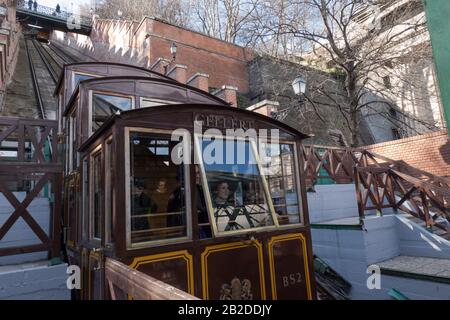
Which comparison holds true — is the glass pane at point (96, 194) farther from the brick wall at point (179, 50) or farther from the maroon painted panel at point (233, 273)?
the brick wall at point (179, 50)

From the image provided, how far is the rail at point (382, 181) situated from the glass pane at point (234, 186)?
338 cm

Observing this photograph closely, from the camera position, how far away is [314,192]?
29.8ft

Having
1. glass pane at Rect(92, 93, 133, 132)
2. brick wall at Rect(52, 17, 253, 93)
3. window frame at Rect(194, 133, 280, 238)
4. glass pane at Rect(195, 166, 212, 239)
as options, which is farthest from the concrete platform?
brick wall at Rect(52, 17, 253, 93)

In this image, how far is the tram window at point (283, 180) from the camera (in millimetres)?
4957

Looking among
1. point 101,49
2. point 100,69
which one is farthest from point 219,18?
point 100,69

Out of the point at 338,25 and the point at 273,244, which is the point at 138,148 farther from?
the point at 338,25

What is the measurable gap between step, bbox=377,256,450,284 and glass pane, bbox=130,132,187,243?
4724 mm

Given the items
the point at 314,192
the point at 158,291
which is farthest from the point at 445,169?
the point at 158,291

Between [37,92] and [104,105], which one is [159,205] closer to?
[104,105]

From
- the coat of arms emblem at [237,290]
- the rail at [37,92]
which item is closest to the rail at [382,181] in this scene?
the coat of arms emblem at [237,290]

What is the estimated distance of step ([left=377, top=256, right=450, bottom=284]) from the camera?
5.80 meters

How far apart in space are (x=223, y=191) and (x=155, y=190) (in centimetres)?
94

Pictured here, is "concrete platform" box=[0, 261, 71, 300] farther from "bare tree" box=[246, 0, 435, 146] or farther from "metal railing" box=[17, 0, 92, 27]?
"metal railing" box=[17, 0, 92, 27]

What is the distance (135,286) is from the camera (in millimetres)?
2375
